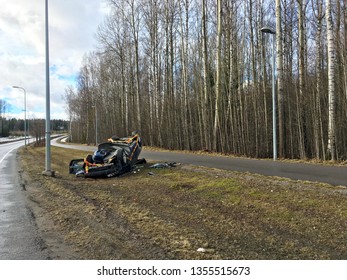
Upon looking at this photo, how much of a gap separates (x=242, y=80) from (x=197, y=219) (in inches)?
820

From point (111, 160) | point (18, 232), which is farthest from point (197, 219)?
point (111, 160)

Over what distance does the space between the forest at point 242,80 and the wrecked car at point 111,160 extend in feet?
25.5

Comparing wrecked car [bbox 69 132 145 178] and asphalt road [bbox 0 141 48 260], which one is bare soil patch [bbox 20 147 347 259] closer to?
asphalt road [bbox 0 141 48 260]

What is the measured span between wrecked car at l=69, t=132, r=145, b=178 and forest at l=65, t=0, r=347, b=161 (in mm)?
7770

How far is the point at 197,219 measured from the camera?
21.6ft

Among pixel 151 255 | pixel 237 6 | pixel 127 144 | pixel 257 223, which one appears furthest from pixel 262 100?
pixel 151 255

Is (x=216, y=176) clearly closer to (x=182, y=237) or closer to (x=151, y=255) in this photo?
(x=182, y=237)

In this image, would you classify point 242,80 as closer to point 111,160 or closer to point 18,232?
point 111,160

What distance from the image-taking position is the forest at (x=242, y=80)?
1725 centimetres

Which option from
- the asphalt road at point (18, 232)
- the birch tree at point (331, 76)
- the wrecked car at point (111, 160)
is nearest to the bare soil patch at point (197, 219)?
the asphalt road at point (18, 232)

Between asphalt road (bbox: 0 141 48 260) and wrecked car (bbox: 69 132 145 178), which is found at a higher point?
wrecked car (bbox: 69 132 145 178)

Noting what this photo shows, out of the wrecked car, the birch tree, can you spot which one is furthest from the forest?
the wrecked car

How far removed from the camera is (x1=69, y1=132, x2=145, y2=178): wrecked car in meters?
13.4

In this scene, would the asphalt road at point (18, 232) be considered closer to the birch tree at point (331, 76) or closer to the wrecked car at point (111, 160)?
the wrecked car at point (111, 160)
